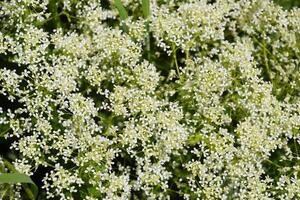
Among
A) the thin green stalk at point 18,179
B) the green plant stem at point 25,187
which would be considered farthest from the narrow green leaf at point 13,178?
the green plant stem at point 25,187

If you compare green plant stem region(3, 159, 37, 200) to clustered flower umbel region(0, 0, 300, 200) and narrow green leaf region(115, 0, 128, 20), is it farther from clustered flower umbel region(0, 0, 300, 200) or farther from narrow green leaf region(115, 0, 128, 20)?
narrow green leaf region(115, 0, 128, 20)

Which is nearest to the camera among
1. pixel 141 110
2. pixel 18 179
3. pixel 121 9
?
pixel 18 179

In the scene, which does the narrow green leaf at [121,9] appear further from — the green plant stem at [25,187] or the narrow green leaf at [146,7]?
the green plant stem at [25,187]

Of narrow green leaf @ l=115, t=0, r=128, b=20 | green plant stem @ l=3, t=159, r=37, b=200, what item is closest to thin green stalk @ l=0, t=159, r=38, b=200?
green plant stem @ l=3, t=159, r=37, b=200

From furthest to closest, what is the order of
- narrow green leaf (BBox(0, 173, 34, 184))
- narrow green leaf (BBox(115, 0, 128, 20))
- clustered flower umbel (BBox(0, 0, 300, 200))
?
narrow green leaf (BBox(115, 0, 128, 20)), clustered flower umbel (BBox(0, 0, 300, 200)), narrow green leaf (BBox(0, 173, 34, 184))

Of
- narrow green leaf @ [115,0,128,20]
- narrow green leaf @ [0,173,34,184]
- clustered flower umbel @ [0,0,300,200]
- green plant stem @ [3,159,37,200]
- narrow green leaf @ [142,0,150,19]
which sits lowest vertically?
narrow green leaf @ [0,173,34,184]

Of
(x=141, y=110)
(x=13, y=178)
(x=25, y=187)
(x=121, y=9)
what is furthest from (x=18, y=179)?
(x=121, y=9)

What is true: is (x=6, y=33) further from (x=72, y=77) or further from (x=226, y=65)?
(x=226, y=65)

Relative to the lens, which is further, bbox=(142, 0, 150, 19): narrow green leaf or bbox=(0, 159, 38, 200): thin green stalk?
bbox=(142, 0, 150, 19): narrow green leaf

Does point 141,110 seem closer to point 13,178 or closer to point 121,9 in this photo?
point 121,9
